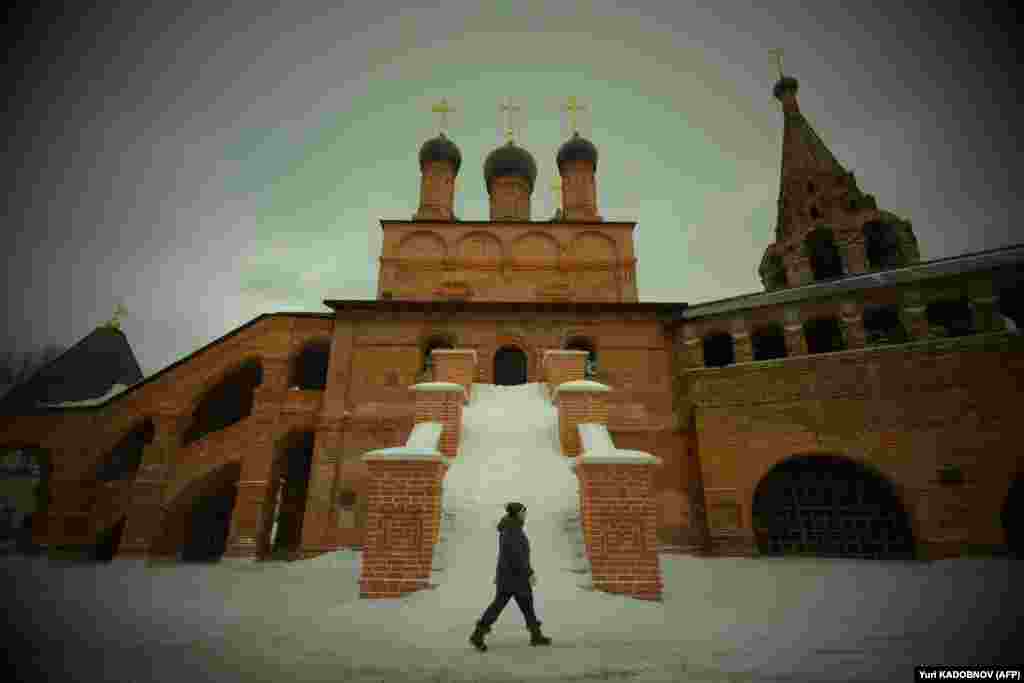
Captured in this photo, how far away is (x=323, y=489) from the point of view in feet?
38.5

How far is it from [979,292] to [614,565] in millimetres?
12300

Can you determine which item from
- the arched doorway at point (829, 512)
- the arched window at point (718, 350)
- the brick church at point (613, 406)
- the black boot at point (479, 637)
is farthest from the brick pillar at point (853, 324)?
the black boot at point (479, 637)

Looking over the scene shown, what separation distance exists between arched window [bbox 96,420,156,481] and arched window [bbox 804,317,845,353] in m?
19.4

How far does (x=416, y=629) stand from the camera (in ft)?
12.6

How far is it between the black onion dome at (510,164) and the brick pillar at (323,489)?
13086 mm

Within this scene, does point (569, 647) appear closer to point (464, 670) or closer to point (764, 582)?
point (464, 670)

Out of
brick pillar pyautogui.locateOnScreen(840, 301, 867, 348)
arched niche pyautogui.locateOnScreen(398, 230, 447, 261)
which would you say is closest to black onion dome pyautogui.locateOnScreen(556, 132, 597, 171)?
arched niche pyautogui.locateOnScreen(398, 230, 447, 261)

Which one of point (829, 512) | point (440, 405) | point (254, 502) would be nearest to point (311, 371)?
point (254, 502)

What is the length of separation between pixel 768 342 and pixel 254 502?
48.4ft

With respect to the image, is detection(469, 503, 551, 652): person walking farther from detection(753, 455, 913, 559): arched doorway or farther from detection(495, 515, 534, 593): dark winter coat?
detection(753, 455, 913, 559): arched doorway

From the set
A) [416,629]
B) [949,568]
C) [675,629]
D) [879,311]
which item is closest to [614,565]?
[675,629]

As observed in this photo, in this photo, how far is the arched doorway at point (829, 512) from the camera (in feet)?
34.0

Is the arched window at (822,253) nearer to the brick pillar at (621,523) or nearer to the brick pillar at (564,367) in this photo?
the brick pillar at (564,367)

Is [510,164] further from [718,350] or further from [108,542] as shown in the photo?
[108,542]
